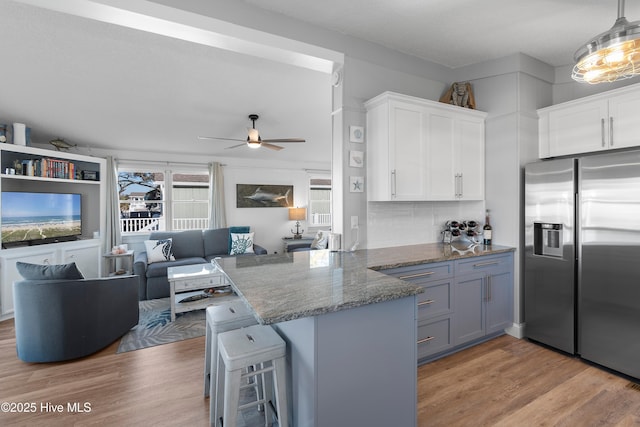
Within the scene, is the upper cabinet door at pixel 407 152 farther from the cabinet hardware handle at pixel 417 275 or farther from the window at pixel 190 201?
the window at pixel 190 201

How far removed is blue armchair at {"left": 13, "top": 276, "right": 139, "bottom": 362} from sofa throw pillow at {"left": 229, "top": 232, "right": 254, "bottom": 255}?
2.81m

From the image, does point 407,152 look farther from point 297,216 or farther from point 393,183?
point 297,216

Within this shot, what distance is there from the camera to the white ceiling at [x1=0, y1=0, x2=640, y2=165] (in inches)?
89.9

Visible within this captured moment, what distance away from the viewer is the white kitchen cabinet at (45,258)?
3582 mm

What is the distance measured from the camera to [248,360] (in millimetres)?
1429

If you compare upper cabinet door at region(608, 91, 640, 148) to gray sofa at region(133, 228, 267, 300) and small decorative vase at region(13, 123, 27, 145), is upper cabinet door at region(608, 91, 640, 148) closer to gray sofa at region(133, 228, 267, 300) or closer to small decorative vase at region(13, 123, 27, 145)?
gray sofa at region(133, 228, 267, 300)

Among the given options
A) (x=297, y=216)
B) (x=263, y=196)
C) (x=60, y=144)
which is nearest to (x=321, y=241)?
(x=297, y=216)

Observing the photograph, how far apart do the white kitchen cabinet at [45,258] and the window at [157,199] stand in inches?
34.4

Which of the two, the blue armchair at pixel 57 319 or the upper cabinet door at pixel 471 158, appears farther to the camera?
the upper cabinet door at pixel 471 158

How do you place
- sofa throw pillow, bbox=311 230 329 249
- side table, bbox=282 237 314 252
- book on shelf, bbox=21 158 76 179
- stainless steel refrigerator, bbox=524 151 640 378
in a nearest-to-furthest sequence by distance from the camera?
stainless steel refrigerator, bbox=524 151 640 378, book on shelf, bbox=21 158 76 179, sofa throw pillow, bbox=311 230 329 249, side table, bbox=282 237 314 252

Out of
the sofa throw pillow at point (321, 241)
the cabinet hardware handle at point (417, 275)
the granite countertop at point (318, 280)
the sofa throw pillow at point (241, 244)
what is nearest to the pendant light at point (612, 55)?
the granite countertop at point (318, 280)

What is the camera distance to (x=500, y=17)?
2.40 metres

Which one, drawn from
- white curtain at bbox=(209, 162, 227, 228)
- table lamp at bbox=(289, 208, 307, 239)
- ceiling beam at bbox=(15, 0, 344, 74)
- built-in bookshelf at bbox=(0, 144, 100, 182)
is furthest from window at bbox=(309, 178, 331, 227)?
ceiling beam at bbox=(15, 0, 344, 74)

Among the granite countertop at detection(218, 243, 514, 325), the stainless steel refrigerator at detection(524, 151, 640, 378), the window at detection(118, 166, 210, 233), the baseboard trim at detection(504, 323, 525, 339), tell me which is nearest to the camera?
the granite countertop at detection(218, 243, 514, 325)
